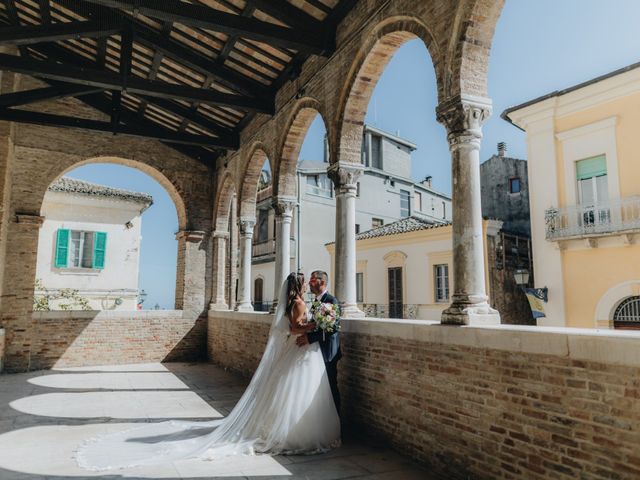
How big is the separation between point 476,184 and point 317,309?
74.4 inches

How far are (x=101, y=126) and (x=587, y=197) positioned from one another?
1111 centimetres

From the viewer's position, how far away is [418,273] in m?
17.6

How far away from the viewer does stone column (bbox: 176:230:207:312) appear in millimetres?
11930

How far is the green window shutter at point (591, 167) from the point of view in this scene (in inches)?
447

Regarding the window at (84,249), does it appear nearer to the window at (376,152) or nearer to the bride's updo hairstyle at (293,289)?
the window at (376,152)

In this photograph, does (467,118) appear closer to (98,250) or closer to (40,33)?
(40,33)

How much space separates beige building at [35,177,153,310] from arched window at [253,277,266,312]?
→ 22.8 ft

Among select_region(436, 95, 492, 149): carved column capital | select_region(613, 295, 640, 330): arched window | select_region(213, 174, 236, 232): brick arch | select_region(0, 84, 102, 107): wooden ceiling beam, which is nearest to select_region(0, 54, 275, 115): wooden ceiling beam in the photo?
select_region(0, 84, 102, 107): wooden ceiling beam

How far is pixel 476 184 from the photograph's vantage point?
4340 millimetres

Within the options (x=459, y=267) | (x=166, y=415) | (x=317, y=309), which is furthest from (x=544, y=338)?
(x=166, y=415)

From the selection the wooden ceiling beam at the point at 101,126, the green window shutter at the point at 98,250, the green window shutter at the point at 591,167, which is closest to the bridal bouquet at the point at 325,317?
the wooden ceiling beam at the point at 101,126

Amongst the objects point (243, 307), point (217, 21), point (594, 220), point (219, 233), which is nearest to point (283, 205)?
point (243, 307)

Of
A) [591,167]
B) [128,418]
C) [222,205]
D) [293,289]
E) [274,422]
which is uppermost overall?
[591,167]

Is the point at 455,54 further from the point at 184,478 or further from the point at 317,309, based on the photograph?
the point at 184,478
